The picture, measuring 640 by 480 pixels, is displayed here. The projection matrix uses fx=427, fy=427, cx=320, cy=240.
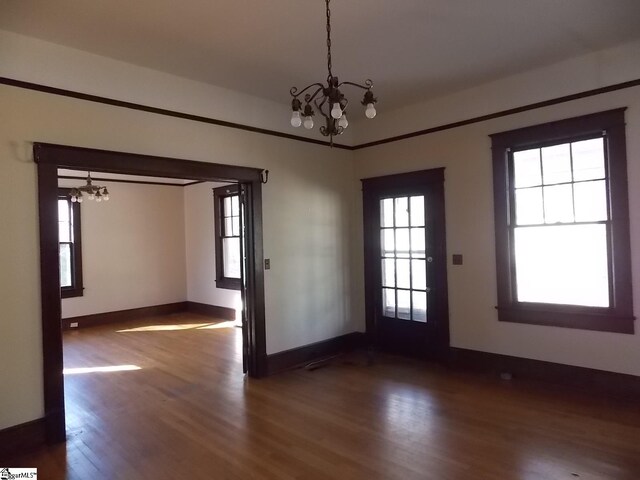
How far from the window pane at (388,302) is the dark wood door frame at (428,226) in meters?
0.11

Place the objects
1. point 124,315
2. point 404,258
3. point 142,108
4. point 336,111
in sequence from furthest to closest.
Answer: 1. point 124,315
2. point 404,258
3. point 142,108
4. point 336,111

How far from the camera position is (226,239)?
7.93m

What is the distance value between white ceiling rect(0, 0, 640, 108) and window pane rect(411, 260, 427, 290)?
207 cm

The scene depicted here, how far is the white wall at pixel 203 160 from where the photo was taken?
121 inches

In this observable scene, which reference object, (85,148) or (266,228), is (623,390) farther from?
(85,148)

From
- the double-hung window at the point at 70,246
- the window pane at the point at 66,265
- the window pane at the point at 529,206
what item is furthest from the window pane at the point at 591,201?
the window pane at the point at 66,265

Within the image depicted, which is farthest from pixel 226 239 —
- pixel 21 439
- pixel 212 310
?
pixel 21 439

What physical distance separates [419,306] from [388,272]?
0.59 meters

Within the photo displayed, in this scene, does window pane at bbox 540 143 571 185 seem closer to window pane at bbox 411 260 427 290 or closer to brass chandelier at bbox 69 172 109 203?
window pane at bbox 411 260 427 290

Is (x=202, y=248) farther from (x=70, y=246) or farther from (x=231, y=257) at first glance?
(x=70, y=246)

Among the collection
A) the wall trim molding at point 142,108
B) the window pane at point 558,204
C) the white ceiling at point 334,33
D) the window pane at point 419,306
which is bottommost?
the window pane at point 419,306

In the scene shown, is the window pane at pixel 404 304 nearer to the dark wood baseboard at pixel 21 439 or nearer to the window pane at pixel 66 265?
the dark wood baseboard at pixel 21 439

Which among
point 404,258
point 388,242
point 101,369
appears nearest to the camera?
point 101,369

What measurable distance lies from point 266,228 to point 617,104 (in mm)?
3491
